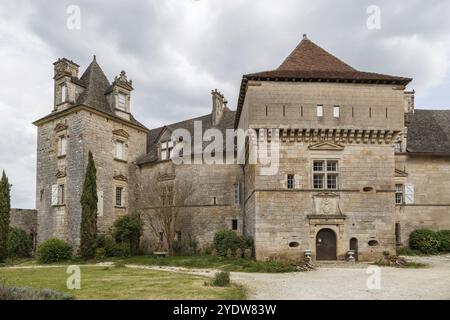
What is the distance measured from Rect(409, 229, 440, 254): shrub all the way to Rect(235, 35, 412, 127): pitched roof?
10.2 m

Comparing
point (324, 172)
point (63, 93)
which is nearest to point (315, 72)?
point (324, 172)

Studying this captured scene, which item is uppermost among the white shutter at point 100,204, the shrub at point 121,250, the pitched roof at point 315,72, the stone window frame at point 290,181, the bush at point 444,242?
the pitched roof at point 315,72

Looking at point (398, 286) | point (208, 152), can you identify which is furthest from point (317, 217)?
point (208, 152)

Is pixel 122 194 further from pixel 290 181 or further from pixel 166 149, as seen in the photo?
pixel 290 181

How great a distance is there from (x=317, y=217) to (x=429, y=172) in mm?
11610

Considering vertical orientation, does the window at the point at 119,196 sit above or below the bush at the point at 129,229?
above

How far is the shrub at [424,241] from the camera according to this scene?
25828 millimetres

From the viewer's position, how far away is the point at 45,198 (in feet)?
98.3

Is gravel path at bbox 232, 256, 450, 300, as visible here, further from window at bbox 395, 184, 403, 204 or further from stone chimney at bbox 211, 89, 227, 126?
stone chimney at bbox 211, 89, 227, 126

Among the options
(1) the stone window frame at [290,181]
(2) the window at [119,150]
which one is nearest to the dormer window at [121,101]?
(2) the window at [119,150]

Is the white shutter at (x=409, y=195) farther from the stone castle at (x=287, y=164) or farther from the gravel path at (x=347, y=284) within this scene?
the gravel path at (x=347, y=284)

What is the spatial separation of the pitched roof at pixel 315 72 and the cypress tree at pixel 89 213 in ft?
34.7

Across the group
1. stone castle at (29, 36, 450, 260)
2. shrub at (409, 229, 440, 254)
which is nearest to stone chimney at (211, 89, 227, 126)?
stone castle at (29, 36, 450, 260)
